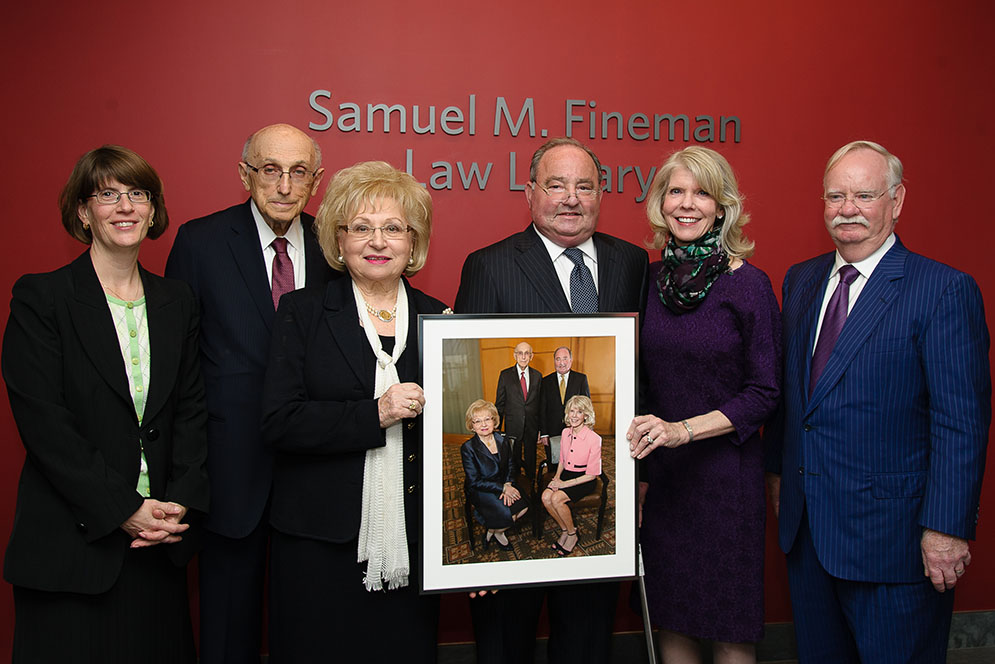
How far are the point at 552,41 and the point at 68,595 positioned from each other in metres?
2.96

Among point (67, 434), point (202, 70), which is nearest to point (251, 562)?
point (67, 434)

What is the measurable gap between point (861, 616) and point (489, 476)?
1315 millimetres

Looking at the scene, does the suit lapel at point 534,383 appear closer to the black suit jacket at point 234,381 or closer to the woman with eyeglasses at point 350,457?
the woman with eyeglasses at point 350,457

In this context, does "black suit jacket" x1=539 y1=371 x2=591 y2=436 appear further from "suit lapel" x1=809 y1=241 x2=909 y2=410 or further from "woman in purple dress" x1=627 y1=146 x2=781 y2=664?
"suit lapel" x1=809 y1=241 x2=909 y2=410

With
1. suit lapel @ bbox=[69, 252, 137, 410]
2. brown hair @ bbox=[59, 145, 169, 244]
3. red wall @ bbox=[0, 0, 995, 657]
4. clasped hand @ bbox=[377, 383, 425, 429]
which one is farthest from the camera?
red wall @ bbox=[0, 0, 995, 657]

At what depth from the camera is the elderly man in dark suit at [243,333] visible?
240 centimetres

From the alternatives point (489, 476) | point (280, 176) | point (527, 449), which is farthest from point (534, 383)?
point (280, 176)

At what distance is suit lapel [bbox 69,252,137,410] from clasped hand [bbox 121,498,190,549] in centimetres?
30

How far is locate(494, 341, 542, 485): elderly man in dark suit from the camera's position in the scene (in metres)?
2.02

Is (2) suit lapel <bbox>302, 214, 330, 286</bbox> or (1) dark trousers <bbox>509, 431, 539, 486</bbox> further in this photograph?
(2) suit lapel <bbox>302, 214, 330, 286</bbox>

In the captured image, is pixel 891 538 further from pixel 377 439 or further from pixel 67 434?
pixel 67 434

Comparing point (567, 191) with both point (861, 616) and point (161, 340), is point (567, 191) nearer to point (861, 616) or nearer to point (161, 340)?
point (161, 340)

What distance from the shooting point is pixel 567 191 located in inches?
95.3

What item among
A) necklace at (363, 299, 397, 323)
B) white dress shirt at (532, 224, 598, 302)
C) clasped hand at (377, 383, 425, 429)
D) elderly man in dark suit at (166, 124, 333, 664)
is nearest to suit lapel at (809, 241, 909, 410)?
white dress shirt at (532, 224, 598, 302)
